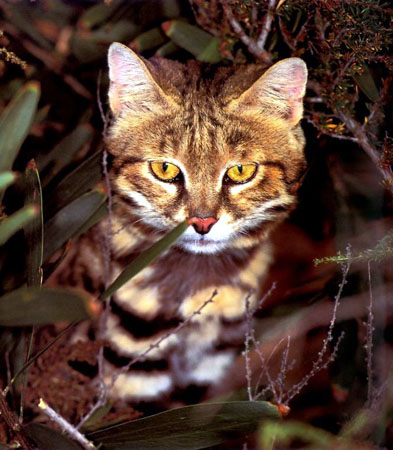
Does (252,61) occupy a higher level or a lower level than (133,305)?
higher

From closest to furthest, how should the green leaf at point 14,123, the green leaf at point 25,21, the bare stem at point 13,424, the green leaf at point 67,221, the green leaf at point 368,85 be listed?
the green leaf at point 14,123
the bare stem at point 13,424
the green leaf at point 67,221
the green leaf at point 368,85
the green leaf at point 25,21

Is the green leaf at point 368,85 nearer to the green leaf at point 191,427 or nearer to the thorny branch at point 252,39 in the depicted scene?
the thorny branch at point 252,39

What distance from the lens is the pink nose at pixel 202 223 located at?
3.57 ft

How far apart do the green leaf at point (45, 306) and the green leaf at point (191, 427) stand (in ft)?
1.15

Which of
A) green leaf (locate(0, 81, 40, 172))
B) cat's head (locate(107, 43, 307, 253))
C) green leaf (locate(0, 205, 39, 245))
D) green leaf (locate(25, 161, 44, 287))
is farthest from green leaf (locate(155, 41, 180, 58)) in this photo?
green leaf (locate(0, 205, 39, 245))

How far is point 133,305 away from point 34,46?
2.22ft

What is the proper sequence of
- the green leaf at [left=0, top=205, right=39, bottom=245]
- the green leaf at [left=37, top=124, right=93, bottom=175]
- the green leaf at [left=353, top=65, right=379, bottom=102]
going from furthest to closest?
the green leaf at [left=37, top=124, right=93, bottom=175]
the green leaf at [left=353, top=65, right=379, bottom=102]
the green leaf at [left=0, top=205, right=39, bottom=245]

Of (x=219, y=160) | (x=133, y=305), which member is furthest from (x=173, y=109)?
(x=133, y=305)

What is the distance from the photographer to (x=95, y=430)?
3.66 feet

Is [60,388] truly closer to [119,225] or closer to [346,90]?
[119,225]

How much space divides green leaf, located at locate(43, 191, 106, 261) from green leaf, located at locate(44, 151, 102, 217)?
0.26 feet

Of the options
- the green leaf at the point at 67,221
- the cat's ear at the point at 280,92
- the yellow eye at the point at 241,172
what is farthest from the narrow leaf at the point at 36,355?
the cat's ear at the point at 280,92

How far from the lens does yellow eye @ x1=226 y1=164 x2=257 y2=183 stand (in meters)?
1.16

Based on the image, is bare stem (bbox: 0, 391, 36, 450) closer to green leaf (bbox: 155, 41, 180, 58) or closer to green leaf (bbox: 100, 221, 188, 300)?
green leaf (bbox: 100, 221, 188, 300)
